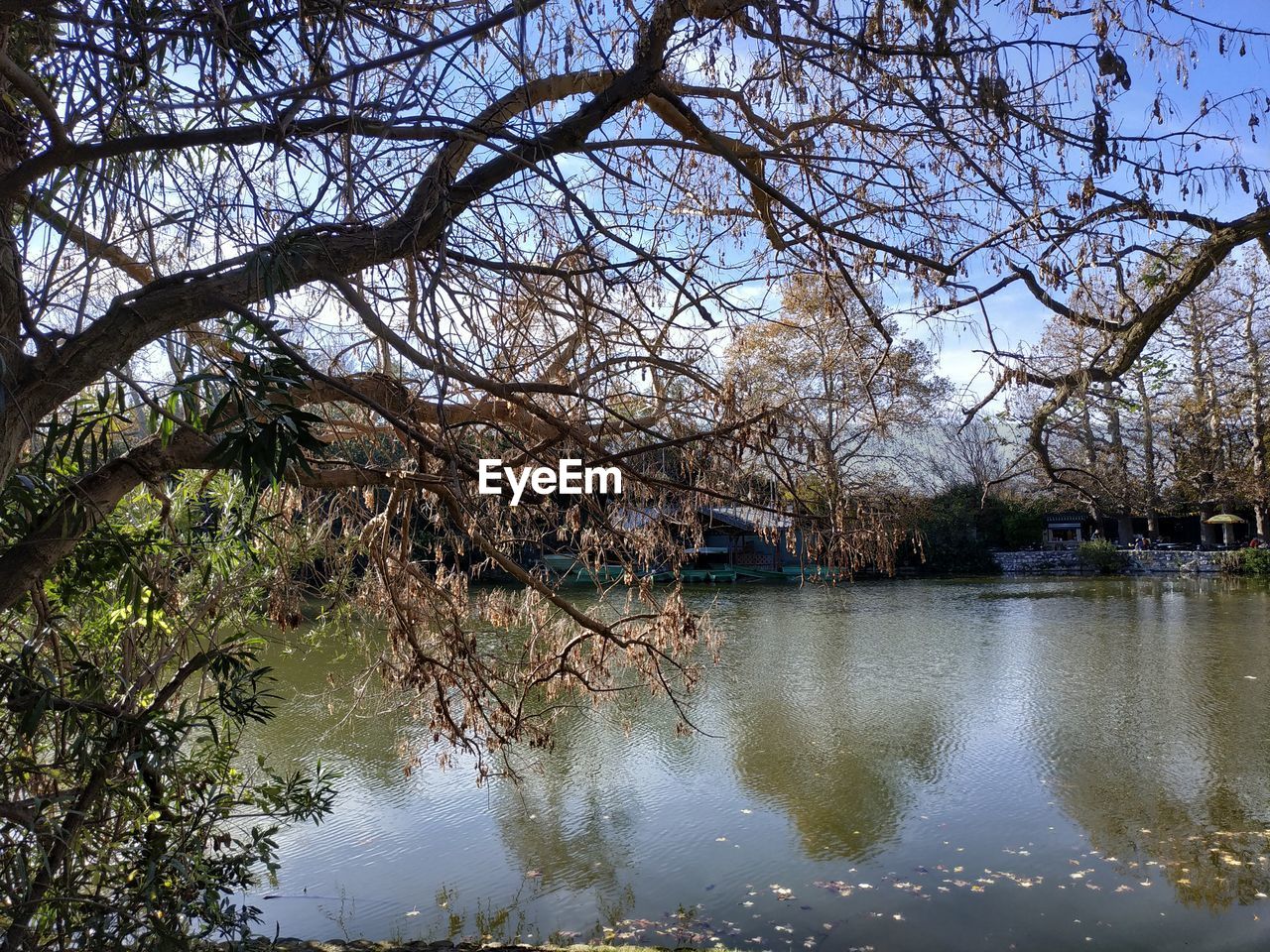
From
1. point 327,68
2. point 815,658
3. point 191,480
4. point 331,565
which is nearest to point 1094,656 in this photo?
point 815,658

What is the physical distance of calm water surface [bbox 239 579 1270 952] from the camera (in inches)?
169

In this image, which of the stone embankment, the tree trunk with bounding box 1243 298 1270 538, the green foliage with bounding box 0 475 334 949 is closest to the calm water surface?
the green foliage with bounding box 0 475 334 949

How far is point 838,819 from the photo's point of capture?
18.0 feet

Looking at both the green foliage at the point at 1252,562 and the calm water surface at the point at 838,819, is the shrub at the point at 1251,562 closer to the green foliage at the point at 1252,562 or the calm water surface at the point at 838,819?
the green foliage at the point at 1252,562

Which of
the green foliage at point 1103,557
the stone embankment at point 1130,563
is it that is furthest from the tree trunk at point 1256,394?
the green foliage at point 1103,557

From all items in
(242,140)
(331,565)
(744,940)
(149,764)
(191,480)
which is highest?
(242,140)

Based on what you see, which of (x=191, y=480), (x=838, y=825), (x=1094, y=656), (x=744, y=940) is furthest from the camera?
(x=1094, y=656)

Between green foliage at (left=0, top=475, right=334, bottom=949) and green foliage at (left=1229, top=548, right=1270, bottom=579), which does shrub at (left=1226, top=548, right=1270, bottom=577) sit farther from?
green foliage at (left=0, top=475, right=334, bottom=949)

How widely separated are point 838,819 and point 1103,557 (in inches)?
616

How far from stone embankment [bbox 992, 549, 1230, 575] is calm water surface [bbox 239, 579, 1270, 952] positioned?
9.74m

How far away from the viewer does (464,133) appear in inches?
71.9

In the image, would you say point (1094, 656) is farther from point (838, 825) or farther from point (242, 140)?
point (242, 140)

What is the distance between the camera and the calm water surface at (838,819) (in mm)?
4293

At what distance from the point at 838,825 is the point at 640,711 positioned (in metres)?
2.33
